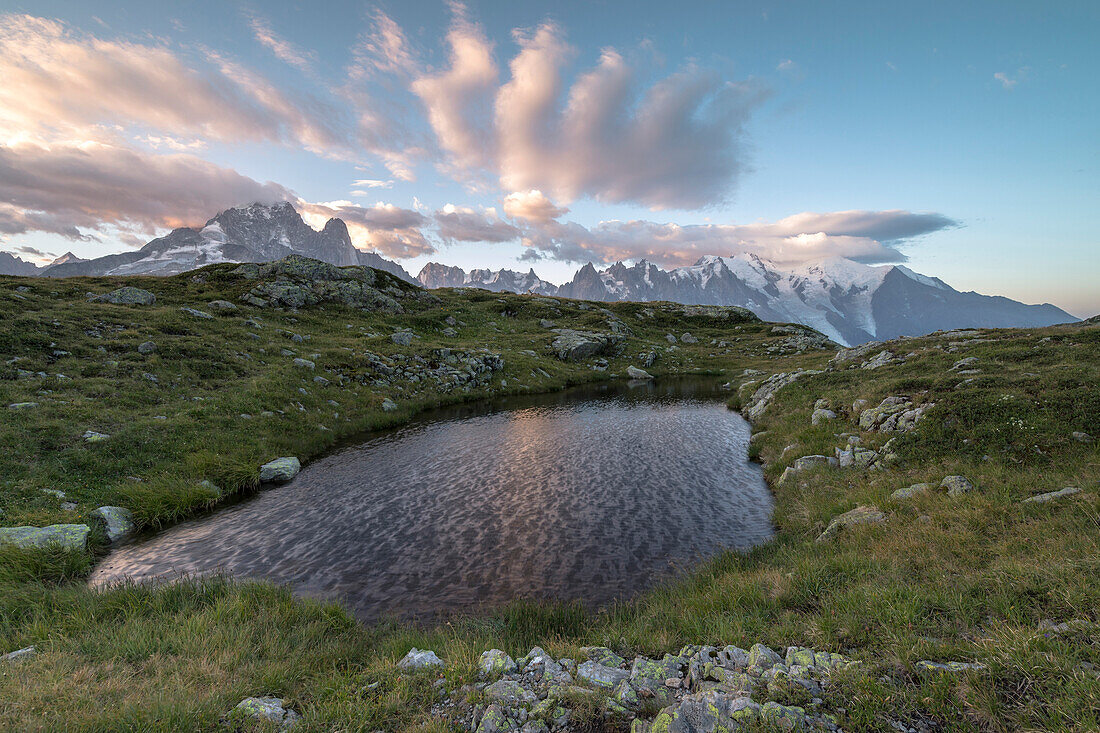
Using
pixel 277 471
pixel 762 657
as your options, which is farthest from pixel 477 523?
pixel 762 657

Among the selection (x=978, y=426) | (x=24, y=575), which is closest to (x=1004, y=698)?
(x=978, y=426)

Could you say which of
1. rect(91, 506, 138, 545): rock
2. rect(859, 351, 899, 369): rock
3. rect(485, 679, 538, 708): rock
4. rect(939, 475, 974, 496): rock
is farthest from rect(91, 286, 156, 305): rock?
rect(859, 351, 899, 369): rock

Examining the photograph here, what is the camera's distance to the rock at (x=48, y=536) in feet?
38.5

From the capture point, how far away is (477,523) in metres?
16.2

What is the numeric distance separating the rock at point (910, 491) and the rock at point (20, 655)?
2044 cm

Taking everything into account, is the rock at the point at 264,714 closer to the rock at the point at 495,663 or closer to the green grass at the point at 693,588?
the green grass at the point at 693,588

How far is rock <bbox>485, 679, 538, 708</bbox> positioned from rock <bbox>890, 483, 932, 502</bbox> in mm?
12317

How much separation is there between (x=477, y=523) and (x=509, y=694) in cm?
1023

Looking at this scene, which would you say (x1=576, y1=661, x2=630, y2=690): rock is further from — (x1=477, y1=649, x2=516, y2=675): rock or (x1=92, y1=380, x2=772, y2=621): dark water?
(x1=92, y1=380, x2=772, y2=621): dark water

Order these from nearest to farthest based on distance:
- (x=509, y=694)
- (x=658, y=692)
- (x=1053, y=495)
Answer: (x=658, y=692) < (x=509, y=694) < (x=1053, y=495)

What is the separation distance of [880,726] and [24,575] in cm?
1933

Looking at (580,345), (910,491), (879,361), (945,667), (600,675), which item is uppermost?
(580,345)

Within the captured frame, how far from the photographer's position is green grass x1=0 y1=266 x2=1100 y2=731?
5.46 metres

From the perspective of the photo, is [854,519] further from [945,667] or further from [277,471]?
[277,471]
